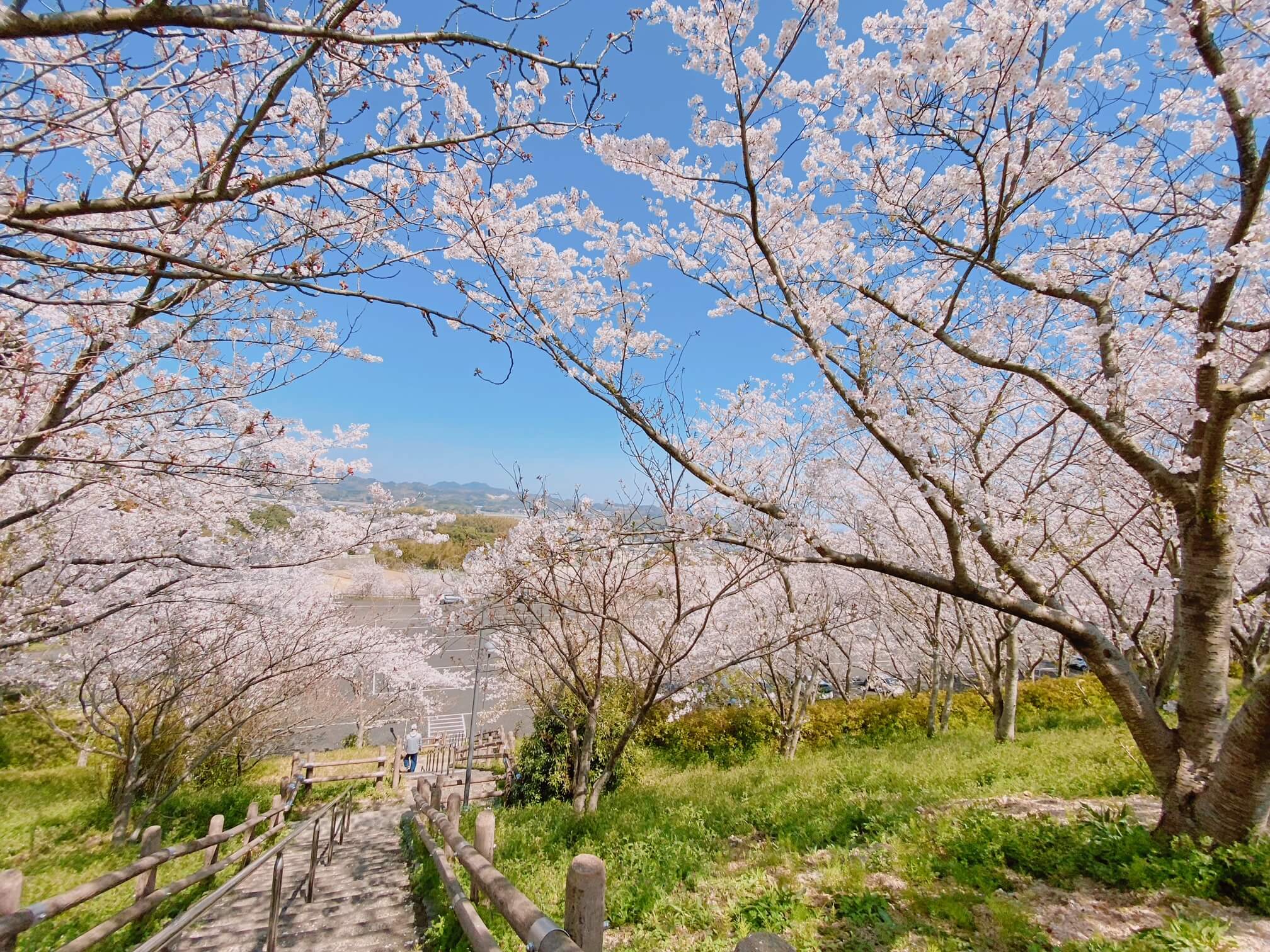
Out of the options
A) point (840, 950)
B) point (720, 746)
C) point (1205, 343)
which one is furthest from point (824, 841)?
point (720, 746)

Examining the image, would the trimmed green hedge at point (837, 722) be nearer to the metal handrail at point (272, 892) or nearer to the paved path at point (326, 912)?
the paved path at point (326, 912)

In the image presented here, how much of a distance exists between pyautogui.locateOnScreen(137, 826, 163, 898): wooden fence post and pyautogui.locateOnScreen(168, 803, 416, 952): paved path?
0.48 meters

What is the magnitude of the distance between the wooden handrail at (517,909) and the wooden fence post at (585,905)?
1.9 inches

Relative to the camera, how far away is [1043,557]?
243 inches

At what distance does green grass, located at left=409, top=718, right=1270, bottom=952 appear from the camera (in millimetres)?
3125

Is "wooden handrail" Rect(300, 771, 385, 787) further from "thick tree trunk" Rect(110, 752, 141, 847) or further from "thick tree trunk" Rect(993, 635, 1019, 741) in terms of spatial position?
"thick tree trunk" Rect(993, 635, 1019, 741)

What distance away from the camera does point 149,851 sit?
3.80 m

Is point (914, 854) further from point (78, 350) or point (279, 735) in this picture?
point (279, 735)

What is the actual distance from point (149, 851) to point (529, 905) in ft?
12.4

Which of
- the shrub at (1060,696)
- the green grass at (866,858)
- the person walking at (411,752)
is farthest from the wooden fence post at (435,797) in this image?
the shrub at (1060,696)

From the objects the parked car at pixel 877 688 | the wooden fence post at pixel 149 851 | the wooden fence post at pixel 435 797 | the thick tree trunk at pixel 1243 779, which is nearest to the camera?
the thick tree trunk at pixel 1243 779

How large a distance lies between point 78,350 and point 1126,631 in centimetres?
1177

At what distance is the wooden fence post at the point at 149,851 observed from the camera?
376 cm

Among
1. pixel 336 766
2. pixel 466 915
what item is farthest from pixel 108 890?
pixel 336 766
